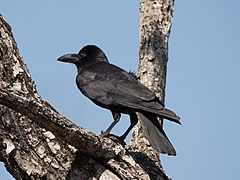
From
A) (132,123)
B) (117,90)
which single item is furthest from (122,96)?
(132,123)

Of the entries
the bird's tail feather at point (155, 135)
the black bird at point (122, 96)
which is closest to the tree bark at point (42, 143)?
the bird's tail feather at point (155, 135)

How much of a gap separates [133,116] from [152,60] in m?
0.77

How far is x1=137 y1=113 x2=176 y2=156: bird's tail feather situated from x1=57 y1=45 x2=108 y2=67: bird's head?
6.29 feet

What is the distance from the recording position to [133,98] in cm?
621

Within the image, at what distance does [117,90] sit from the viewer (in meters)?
6.52

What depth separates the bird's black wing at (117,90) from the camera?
591 cm

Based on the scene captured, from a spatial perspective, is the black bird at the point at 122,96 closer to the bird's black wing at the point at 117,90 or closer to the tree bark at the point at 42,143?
the bird's black wing at the point at 117,90

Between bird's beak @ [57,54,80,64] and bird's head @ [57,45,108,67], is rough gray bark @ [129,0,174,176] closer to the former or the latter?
bird's head @ [57,45,108,67]

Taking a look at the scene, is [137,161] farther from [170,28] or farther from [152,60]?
[170,28]

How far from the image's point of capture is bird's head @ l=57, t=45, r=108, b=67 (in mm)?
7777

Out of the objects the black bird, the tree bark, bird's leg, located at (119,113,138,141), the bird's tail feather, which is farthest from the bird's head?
the tree bark

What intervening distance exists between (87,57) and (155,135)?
8.36 feet

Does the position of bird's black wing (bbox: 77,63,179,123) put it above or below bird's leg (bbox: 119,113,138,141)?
above

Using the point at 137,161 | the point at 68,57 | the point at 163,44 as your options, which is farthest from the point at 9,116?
the point at 68,57
